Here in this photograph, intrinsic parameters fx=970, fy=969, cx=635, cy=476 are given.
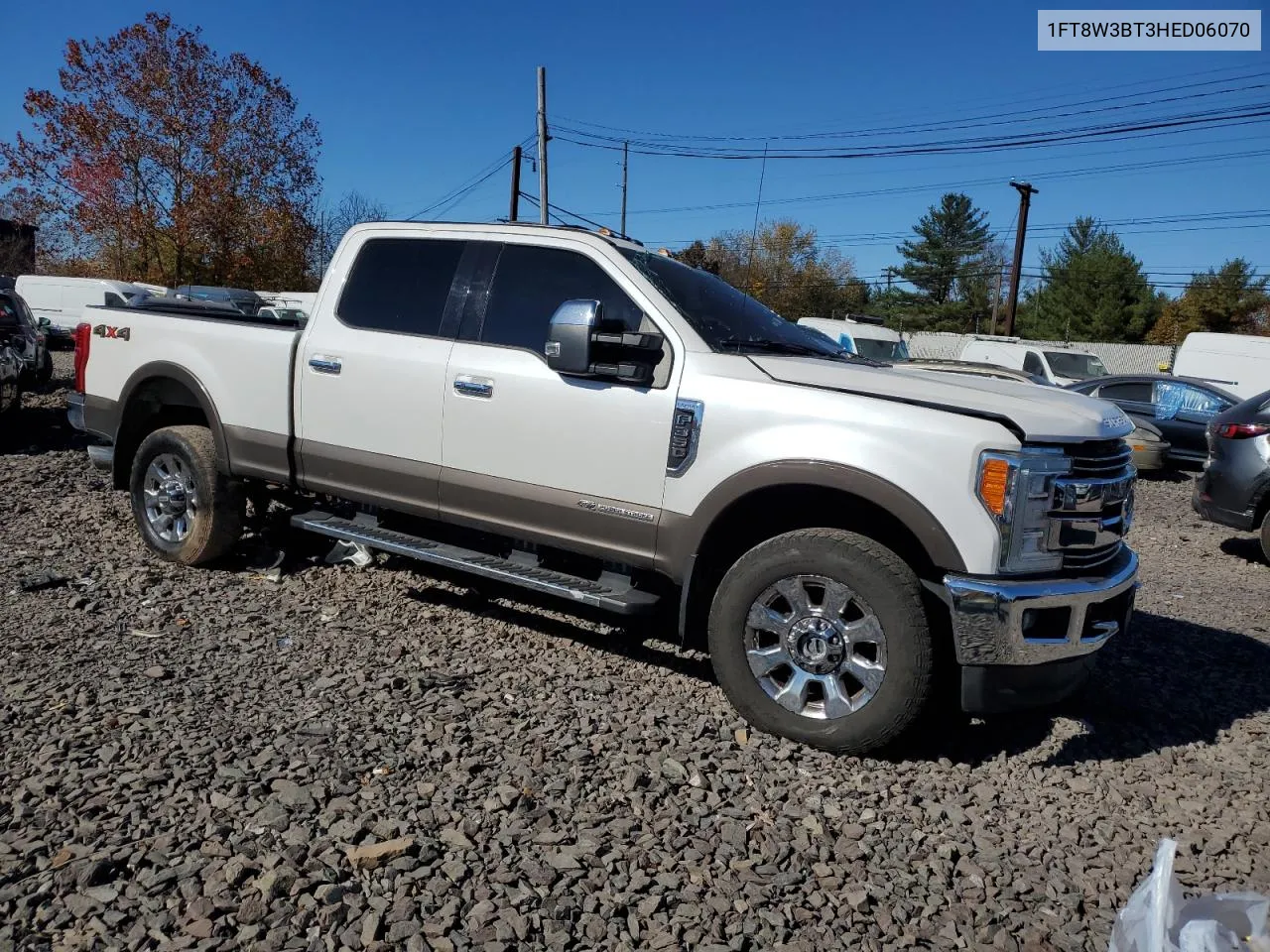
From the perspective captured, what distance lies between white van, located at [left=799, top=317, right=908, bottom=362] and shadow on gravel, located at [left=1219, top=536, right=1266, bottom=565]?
37.8ft

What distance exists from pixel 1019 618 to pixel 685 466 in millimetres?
1424

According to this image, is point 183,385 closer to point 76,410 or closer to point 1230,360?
point 76,410

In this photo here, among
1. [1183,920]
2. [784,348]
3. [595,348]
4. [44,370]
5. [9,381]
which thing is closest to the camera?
[1183,920]

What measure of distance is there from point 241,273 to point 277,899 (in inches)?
1223

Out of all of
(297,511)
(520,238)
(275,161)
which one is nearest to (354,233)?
(520,238)

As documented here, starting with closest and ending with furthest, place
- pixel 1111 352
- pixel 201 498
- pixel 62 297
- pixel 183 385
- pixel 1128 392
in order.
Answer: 1. pixel 201 498
2. pixel 183 385
3. pixel 1128 392
4. pixel 62 297
5. pixel 1111 352

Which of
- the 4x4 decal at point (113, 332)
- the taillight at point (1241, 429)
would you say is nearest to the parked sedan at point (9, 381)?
the 4x4 decal at point (113, 332)

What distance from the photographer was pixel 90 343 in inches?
245

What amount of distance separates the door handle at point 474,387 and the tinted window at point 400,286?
41 cm

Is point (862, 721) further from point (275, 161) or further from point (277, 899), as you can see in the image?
point (275, 161)

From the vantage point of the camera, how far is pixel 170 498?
5.93 m

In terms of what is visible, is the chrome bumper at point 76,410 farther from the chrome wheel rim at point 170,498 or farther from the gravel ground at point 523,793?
the gravel ground at point 523,793

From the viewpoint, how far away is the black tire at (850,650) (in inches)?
141

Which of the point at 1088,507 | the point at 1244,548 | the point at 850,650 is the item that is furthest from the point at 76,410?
the point at 1244,548
